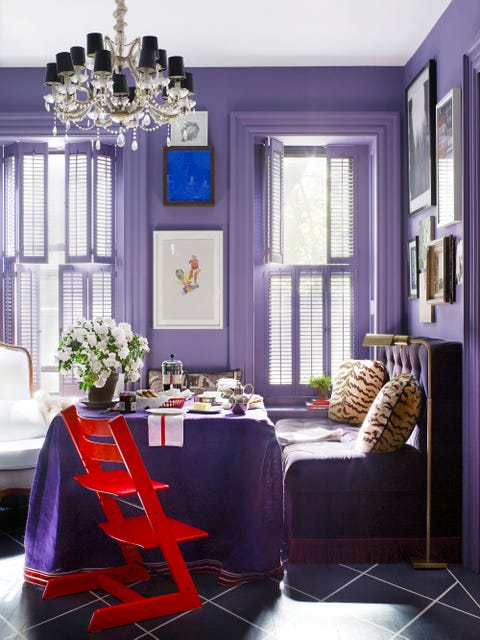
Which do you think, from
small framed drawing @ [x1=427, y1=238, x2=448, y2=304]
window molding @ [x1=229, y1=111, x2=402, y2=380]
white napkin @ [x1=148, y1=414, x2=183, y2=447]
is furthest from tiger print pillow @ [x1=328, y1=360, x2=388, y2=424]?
white napkin @ [x1=148, y1=414, x2=183, y2=447]

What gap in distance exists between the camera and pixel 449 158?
384cm

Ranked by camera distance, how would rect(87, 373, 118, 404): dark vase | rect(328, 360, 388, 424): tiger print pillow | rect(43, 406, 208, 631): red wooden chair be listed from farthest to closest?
rect(328, 360, 388, 424): tiger print pillow
rect(87, 373, 118, 404): dark vase
rect(43, 406, 208, 631): red wooden chair

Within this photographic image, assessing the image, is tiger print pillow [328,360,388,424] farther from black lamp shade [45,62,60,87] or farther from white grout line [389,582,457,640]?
black lamp shade [45,62,60,87]

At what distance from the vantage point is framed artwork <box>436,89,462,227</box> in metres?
3.73

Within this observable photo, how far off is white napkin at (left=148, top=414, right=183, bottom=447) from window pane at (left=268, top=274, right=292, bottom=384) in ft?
7.15

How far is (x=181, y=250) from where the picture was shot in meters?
5.05

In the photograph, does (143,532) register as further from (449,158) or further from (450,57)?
(450,57)

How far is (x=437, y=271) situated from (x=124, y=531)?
8.30ft

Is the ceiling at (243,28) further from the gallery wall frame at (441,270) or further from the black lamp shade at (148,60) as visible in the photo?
the gallery wall frame at (441,270)

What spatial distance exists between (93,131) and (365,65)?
2.22 m

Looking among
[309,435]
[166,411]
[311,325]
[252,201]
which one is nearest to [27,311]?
[252,201]

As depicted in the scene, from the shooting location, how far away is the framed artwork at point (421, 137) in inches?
169

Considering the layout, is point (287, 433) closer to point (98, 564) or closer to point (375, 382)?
point (375, 382)

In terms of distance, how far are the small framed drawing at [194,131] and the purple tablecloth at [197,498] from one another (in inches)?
101
